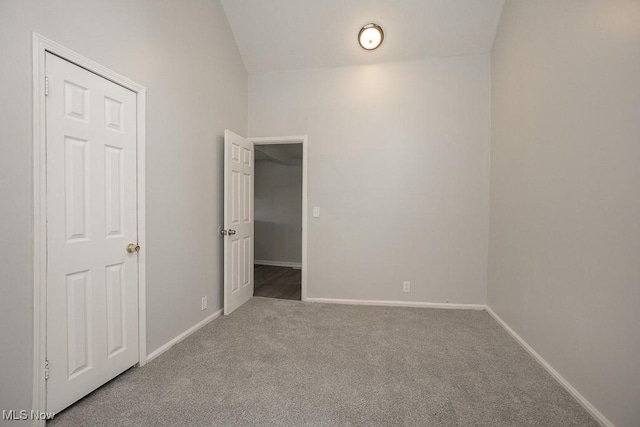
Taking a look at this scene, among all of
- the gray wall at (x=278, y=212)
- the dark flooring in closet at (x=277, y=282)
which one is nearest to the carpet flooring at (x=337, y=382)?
the dark flooring in closet at (x=277, y=282)

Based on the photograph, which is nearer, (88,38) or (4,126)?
(4,126)

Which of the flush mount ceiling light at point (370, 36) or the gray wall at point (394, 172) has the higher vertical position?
the flush mount ceiling light at point (370, 36)

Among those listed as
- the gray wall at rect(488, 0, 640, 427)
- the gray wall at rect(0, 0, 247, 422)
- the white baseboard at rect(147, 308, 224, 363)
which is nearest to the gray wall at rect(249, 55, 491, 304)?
the gray wall at rect(488, 0, 640, 427)

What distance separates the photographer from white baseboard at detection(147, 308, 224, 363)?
2183 millimetres

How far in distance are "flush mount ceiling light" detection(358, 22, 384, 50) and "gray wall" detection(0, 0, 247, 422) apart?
1501 millimetres

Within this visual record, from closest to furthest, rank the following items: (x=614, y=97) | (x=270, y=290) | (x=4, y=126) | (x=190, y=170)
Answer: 1. (x=4, y=126)
2. (x=614, y=97)
3. (x=190, y=170)
4. (x=270, y=290)

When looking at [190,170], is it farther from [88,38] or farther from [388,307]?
[388,307]

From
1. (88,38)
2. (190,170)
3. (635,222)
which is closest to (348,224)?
(190,170)

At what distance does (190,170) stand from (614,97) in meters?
2.98

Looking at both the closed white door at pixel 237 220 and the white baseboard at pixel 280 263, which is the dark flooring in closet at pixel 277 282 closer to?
the white baseboard at pixel 280 263

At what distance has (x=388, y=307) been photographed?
337 centimetres

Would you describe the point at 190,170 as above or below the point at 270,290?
above

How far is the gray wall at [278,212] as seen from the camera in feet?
20.0

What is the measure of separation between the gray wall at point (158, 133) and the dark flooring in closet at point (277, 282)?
3.30 feet
